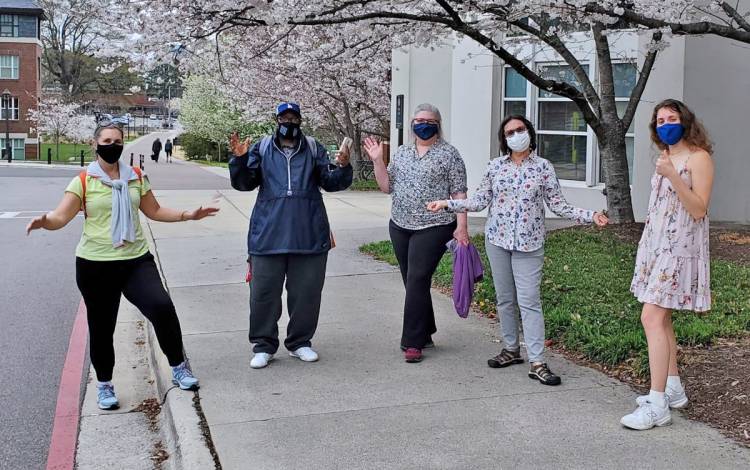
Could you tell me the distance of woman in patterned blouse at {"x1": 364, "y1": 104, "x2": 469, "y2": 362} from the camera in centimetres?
629

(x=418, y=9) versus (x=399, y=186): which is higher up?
(x=418, y=9)

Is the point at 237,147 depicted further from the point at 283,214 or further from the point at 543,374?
the point at 543,374

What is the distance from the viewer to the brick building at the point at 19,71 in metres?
58.7

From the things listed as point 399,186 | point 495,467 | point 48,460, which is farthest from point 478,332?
point 48,460

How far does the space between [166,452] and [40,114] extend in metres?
57.9

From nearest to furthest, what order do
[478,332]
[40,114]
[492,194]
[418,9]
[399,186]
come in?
[492,194], [399,186], [478,332], [418,9], [40,114]

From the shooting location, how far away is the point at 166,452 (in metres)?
5.08

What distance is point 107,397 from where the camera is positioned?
5805 millimetres

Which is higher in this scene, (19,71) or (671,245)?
(19,71)

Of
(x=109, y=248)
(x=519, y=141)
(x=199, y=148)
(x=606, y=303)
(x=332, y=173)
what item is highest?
(x=199, y=148)

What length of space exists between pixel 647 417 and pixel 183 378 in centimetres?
287

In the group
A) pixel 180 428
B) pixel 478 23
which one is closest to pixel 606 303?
pixel 478 23

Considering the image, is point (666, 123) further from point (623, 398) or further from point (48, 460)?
point (48, 460)

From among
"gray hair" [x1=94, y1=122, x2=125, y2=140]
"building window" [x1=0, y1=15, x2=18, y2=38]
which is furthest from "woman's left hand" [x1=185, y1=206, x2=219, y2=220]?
"building window" [x1=0, y1=15, x2=18, y2=38]
